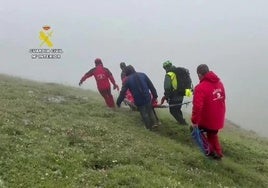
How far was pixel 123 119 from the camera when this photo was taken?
2616 cm

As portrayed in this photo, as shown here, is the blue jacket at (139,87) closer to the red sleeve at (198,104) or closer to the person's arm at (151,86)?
the person's arm at (151,86)

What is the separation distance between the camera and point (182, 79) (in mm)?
24578

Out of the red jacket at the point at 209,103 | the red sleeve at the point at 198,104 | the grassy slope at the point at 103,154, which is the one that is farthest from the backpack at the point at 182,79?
the red sleeve at the point at 198,104

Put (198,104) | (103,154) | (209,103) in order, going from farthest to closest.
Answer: (209,103) → (198,104) → (103,154)

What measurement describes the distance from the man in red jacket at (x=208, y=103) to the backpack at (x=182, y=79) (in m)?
5.32

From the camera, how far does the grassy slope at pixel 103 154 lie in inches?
609

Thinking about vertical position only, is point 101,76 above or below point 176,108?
above

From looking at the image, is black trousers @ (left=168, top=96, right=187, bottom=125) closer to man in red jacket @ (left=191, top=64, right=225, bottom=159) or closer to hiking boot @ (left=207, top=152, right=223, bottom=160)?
hiking boot @ (left=207, top=152, right=223, bottom=160)

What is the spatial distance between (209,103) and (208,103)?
39mm

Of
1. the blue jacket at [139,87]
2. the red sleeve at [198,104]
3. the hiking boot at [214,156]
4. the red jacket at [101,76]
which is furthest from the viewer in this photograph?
the red jacket at [101,76]

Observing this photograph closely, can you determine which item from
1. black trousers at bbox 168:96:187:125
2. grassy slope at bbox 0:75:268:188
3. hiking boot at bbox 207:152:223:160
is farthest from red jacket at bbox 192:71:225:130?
black trousers at bbox 168:96:187:125

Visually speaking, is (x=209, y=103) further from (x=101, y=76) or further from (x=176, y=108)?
(x=101, y=76)

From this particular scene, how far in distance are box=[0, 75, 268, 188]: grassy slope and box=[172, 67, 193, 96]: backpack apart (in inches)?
82.1

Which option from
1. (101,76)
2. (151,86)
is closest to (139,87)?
(151,86)
